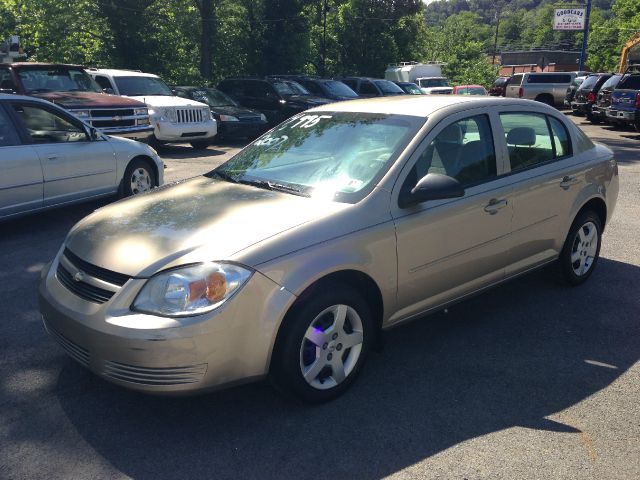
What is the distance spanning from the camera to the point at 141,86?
1512cm

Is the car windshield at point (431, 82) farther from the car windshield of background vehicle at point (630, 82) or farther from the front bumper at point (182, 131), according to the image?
the front bumper at point (182, 131)

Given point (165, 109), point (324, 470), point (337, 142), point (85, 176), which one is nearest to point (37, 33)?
point (165, 109)

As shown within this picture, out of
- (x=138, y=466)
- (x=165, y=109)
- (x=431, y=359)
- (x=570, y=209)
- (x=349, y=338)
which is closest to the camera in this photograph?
(x=138, y=466)

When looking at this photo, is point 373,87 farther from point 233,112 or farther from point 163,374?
point 163,374

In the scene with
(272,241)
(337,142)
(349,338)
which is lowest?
(349,338)

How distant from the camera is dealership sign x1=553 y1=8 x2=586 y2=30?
60094mm

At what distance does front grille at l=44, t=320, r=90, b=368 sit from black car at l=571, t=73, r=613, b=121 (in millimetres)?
22037

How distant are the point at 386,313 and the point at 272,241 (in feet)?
3.13

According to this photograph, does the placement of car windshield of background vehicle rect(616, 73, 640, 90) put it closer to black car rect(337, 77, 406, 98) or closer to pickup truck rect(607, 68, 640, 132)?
pickup truck rect(607, 68, 640, 132)

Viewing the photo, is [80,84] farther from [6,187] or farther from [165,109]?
[6,187]

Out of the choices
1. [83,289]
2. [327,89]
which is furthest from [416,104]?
[327,89]

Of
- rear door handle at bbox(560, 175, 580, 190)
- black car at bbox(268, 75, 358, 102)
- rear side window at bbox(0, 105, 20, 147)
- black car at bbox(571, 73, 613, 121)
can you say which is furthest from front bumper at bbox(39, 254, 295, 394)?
black car at bbox(571, 73, 613, 121)

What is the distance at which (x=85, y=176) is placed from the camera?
24.4ft

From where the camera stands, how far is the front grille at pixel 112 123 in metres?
11.5
